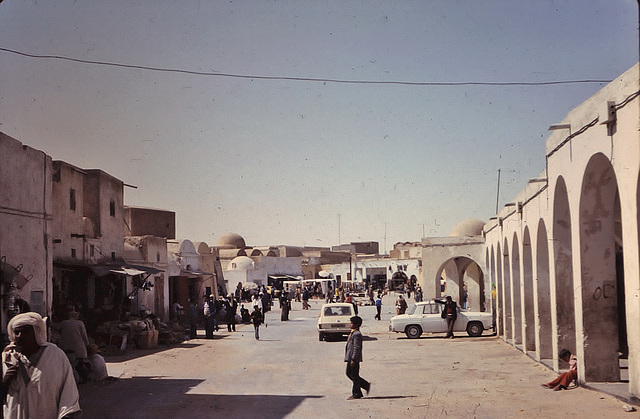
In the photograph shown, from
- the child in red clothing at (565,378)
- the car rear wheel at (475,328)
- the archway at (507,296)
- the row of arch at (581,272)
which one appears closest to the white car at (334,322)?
the car rear wheel at (475,328)

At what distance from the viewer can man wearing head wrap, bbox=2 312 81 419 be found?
217 inches

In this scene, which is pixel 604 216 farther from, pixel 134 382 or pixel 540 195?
pixel 134 382

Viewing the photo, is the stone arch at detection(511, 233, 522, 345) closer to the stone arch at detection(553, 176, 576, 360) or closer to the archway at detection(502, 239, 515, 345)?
the archway at detection(502, 239, 515, 345)

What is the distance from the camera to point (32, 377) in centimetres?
551

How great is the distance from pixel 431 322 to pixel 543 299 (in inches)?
380

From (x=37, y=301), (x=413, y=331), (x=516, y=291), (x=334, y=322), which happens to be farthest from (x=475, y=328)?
(x=37, y=301)

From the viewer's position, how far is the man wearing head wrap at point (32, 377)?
5500 mm

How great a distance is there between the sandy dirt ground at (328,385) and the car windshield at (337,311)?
2.25 meters

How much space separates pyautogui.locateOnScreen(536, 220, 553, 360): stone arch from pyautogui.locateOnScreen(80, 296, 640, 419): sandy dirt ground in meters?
0.50

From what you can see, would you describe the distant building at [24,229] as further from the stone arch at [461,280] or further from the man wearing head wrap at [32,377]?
the stone arch at [461,280]

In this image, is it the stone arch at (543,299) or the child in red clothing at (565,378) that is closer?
the child in red clothing at (565,378)

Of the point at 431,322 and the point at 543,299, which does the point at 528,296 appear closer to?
the point at 543,299

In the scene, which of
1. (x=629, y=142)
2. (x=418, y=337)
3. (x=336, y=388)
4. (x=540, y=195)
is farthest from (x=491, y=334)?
(x=629, y=142)

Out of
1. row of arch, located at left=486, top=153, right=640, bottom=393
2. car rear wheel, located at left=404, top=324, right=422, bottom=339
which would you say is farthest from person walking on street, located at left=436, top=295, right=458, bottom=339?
row of arch, located at left=486, top=153, right=640, bottom=393
